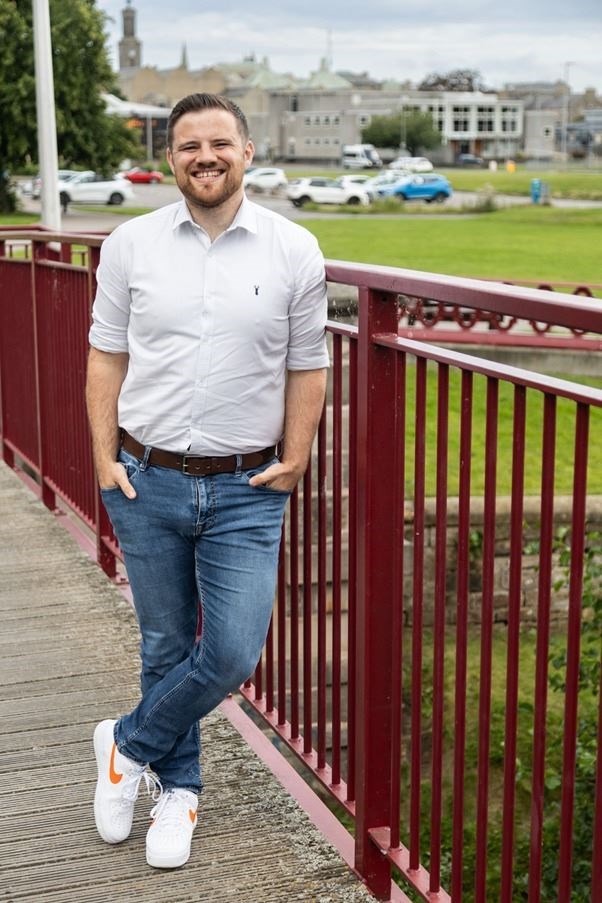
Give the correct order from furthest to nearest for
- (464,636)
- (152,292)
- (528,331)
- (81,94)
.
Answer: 1. (81,94)
2. (528,331)
3. (152,292)
4. (464,636)

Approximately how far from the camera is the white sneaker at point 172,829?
3.09 meters

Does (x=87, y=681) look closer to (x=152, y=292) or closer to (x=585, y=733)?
(x=152, y=292)

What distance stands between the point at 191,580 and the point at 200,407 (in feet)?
1.52

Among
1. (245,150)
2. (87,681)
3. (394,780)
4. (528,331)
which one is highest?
(245,150)

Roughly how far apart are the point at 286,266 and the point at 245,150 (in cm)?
29

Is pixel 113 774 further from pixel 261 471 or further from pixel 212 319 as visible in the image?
pixel 212 319

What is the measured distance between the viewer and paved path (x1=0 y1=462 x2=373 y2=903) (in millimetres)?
3027

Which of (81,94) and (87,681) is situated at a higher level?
(81,94)

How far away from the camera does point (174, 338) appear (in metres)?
2.84

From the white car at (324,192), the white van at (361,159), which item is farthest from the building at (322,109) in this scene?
the white car at (324,192)

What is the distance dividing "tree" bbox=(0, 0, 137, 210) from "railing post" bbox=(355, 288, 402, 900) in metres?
47.9

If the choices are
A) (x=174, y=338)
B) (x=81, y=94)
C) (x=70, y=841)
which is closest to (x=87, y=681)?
(x=70, y=841)

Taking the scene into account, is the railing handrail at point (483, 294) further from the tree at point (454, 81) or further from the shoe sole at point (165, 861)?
the tree at point (454, 81)

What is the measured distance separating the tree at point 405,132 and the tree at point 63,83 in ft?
262
